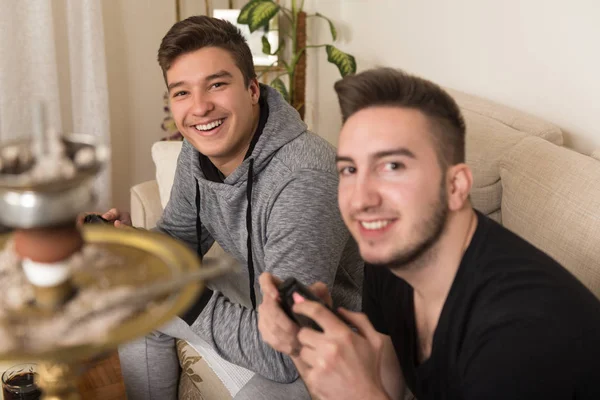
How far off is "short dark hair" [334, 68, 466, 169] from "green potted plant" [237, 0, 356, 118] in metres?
1.53

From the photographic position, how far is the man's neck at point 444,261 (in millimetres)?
1130

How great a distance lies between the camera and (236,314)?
146cm

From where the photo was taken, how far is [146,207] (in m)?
2.27

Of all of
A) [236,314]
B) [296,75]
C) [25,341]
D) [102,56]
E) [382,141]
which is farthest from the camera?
[296,75]

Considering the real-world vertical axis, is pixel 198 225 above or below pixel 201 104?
below

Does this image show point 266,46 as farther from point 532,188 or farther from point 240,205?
point 532,188

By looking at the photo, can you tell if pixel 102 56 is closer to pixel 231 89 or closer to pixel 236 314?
pixel 231 89

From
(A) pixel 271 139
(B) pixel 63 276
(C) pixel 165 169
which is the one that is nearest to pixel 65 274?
(B) pixel 63 276

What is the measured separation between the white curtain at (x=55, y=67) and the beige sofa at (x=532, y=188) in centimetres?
157

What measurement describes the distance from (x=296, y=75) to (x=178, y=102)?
63.6 inches

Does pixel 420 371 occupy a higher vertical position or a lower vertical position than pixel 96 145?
lower

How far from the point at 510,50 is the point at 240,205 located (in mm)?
991

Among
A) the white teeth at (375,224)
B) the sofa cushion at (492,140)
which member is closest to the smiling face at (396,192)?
the white teeth at (375,224)

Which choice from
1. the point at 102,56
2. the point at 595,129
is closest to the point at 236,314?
the point at 595,129
